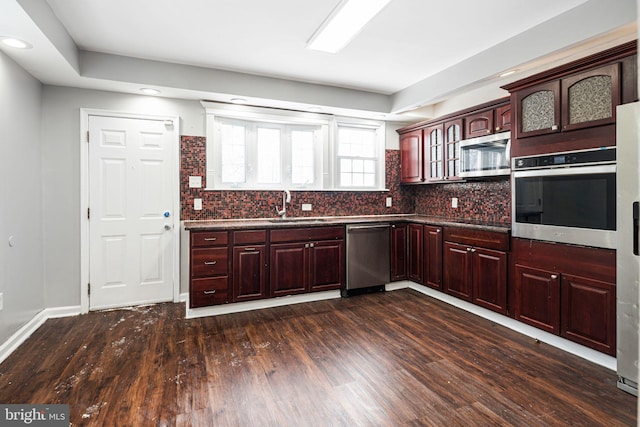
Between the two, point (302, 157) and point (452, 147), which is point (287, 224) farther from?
point (452, 147)

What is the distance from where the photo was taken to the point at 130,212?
361 centimetres

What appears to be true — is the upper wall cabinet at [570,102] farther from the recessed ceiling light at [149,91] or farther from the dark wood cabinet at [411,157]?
the recessed ceiling light at [149,91]

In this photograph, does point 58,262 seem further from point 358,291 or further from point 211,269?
point 358,291

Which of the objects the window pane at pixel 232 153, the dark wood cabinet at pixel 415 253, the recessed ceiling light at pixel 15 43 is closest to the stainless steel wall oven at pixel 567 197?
the dark wood cabinet at pixel 415 253

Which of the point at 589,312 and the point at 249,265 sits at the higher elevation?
the point at 249,265

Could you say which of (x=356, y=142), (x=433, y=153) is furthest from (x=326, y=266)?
(x=433, y=153)

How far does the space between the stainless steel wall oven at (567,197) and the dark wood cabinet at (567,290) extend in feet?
0.33

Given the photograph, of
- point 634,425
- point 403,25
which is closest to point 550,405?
point 634,425

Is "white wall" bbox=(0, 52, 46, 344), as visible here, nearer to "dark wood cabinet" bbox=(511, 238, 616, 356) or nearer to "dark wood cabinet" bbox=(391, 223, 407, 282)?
"dark wood cabinet" bbox=(391, 223, 407, 282)

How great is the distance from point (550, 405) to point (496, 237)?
152 cm

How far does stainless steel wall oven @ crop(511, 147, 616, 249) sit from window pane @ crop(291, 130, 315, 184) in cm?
238

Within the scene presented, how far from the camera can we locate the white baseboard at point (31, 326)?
253cm

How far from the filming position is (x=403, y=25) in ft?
8.73

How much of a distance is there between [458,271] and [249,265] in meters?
2.21
